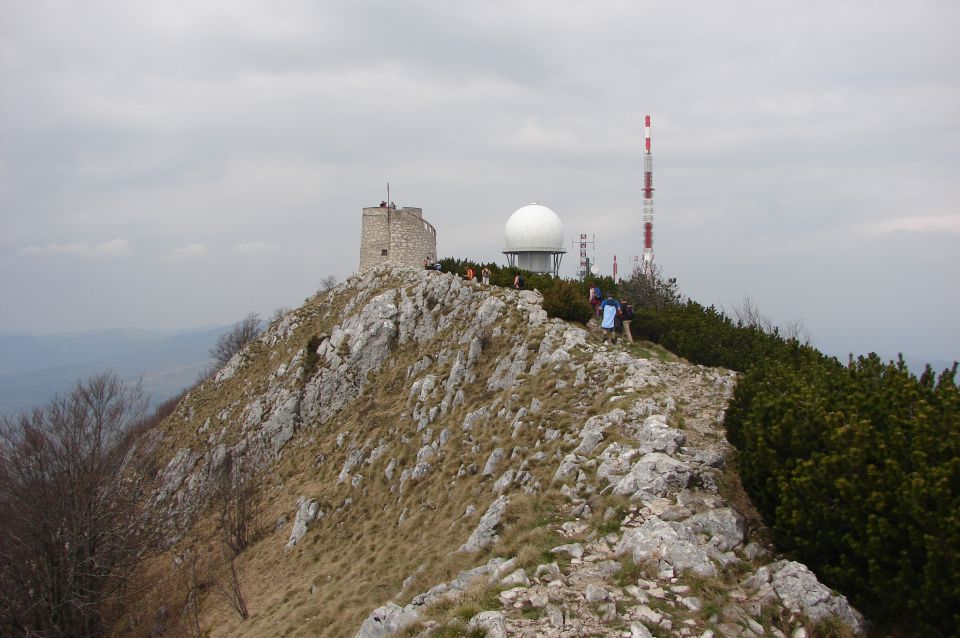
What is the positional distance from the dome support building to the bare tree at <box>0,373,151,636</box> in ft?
96.6

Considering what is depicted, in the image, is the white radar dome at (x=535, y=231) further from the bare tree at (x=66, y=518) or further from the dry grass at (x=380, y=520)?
the bare tree at (x=66, y=518)

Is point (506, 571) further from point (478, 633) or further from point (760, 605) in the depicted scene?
point (760, 605)

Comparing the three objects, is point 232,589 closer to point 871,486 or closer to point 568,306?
point 568,306

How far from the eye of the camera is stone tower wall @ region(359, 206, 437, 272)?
43.7 metres

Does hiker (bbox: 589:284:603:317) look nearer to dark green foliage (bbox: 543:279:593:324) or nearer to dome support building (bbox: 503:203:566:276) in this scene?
dark green foliage (bbox: 543:279:593:324)

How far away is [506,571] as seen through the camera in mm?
9789

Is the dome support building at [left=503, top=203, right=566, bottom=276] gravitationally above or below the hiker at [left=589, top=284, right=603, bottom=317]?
above

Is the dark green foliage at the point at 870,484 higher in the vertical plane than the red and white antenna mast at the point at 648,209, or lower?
lower

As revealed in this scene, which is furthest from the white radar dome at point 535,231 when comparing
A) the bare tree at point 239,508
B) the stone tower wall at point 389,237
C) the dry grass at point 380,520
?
the bare tree at point 239,508

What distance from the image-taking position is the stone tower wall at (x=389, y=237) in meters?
43.7

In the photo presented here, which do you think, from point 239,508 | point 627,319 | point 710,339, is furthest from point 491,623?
point 239,508

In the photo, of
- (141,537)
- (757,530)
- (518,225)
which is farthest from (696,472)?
(518,225)

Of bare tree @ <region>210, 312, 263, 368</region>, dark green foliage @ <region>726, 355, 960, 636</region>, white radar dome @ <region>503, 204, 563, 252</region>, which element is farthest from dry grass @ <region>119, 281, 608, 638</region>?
bare tree @ <region>210, 312, 263, 368</region>

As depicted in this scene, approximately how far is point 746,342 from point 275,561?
65.9 feet
